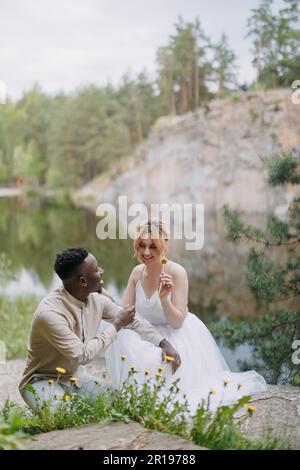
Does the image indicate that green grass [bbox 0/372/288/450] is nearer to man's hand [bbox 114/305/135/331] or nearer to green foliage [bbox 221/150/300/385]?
man's hand [bbox 114/305/135/331]

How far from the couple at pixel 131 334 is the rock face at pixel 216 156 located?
18950mm

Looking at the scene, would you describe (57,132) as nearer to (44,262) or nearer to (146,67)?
(146,67)

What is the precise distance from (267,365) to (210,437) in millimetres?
2634

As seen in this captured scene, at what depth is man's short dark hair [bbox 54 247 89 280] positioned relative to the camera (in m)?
2.69

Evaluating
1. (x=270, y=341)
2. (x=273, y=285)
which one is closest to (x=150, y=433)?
(x=273, y=285)

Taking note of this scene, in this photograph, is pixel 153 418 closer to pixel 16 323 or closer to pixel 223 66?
pixel 16 323

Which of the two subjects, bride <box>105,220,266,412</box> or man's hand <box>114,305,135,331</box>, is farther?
bride <box>105,220,266,412</box>

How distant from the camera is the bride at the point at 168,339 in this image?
303cm

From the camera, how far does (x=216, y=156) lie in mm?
25844

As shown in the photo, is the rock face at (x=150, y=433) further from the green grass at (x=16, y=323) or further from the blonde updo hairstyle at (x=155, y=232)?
the green grass at (x=16, y=323)

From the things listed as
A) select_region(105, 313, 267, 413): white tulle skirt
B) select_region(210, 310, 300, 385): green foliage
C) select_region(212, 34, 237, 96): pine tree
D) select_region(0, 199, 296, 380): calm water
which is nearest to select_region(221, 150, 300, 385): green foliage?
select_region(210, 310, 300, 385): green foliage

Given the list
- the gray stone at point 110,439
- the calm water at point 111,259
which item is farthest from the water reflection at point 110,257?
the gray stone at point 110,439

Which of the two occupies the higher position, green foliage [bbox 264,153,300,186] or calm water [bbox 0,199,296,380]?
green foliage [bbox 264,153,300,186]

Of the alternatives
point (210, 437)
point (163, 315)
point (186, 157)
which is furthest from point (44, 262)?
point (210, 437)
